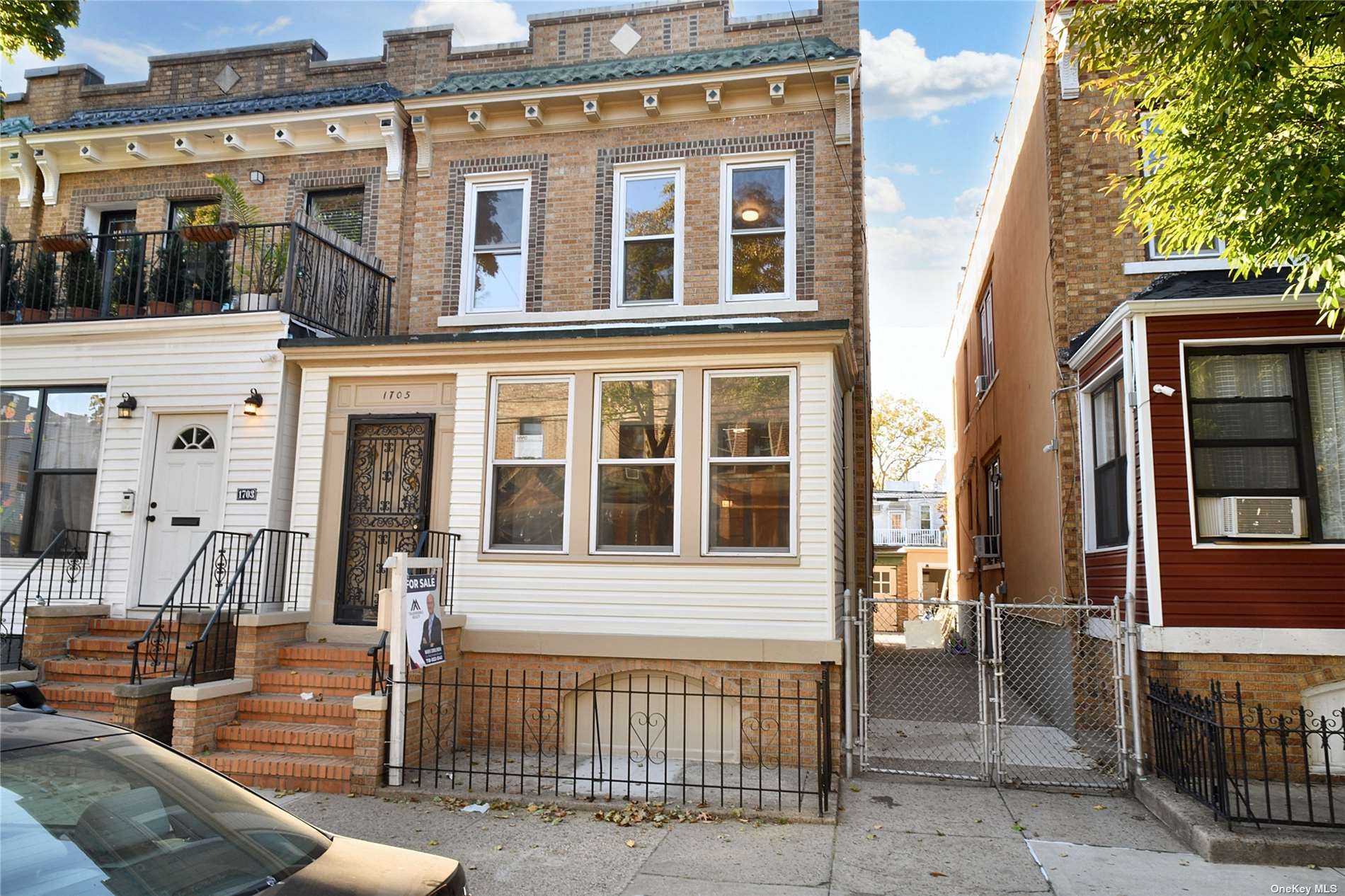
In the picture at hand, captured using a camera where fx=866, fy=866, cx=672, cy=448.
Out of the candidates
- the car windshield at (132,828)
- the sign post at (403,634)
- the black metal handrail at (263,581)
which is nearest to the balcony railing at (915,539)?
the black metal handrail at (263,581)

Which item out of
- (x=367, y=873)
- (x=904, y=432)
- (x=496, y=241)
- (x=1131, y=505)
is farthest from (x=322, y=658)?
(x=904, y=432)

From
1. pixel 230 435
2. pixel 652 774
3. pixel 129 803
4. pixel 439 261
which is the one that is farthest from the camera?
pixel 439 261

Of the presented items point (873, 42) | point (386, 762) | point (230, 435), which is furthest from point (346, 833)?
point (873, 42)

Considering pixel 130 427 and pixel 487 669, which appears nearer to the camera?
pixel 487 669

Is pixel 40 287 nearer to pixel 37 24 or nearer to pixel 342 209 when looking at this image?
pixel 37 24

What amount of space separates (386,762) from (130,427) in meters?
6.12

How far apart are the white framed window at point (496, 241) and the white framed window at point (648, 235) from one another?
1331mm

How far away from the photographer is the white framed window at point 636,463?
9.11 m

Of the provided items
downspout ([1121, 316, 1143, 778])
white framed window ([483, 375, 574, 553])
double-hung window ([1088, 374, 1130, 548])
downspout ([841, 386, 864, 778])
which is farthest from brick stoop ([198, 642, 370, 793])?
double-hung window ([1088, 374, 1130, 548])

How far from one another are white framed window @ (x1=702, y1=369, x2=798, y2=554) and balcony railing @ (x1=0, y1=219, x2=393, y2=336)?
542 centimetres

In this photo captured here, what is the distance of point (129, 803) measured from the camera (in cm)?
278

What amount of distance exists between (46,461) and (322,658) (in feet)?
17.9

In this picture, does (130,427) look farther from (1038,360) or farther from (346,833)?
(1038,360)

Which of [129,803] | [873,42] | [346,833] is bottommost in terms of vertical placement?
[346,833]
